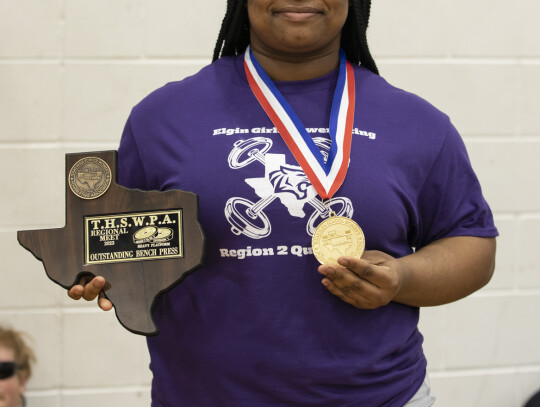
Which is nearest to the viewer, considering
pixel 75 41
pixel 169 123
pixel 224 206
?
pixel 224 206

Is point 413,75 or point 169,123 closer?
point 169,123

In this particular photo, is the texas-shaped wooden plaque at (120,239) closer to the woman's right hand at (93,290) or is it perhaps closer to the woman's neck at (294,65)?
the woman's right hand at (93,290)

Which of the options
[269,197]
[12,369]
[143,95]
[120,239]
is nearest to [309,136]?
[269,197]

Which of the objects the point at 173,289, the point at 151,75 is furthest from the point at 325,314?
the point at 151,75

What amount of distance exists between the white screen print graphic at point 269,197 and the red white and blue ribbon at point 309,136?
0.08ft

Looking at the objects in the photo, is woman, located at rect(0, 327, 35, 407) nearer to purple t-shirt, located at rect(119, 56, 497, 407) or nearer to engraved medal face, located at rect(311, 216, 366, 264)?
purple t-shirt, located at rect(119, 56, 497, 407)

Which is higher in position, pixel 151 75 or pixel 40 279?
pixel 151 75

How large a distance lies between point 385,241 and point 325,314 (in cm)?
18

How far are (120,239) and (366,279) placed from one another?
0.46 metres

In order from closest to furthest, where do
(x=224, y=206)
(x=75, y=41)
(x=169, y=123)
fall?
(x=224, y=206) < (x=169, y=123) < (x=75, y=41)

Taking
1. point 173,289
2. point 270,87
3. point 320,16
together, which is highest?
point 320,16

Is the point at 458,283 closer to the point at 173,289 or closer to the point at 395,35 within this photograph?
the point at 173,289

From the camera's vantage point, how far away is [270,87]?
153cm

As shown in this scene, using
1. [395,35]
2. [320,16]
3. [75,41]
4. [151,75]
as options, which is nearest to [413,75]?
[395,35]
